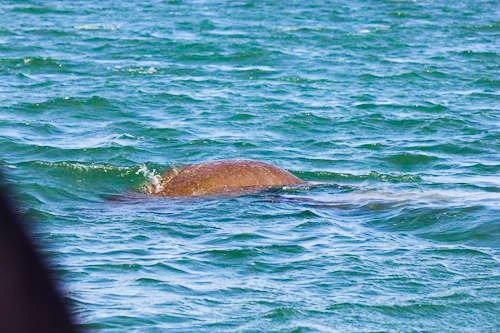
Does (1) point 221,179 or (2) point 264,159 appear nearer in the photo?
(1) point 221,179

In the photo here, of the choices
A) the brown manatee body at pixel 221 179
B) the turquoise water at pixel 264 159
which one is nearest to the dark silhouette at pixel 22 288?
the turquoise water at pixel 264 159

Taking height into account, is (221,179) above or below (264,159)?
above

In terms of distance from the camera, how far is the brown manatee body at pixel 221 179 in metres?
10.5

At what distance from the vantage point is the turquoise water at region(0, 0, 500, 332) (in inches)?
295

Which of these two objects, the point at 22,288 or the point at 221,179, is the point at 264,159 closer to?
the point at 221,179

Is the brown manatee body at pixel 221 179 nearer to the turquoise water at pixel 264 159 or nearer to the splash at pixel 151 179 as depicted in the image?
the splash at pixel 151 179

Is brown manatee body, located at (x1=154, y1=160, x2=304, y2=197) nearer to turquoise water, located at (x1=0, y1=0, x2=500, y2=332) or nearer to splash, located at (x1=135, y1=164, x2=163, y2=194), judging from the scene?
splash, located at (x1=135, y1=164, x2=163, y2=194)

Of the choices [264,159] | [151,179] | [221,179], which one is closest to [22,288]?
[221,179]

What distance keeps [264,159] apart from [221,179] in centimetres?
266

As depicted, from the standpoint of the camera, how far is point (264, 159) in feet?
43.5

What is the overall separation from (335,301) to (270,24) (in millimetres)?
19143

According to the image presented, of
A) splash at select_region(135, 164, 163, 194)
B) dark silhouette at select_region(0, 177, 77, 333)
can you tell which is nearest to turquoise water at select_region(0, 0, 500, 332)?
splash at select_region(135, 164, 163, 194)

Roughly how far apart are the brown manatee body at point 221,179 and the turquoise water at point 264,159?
0.22 meters

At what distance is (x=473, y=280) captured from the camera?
7.97 meters
